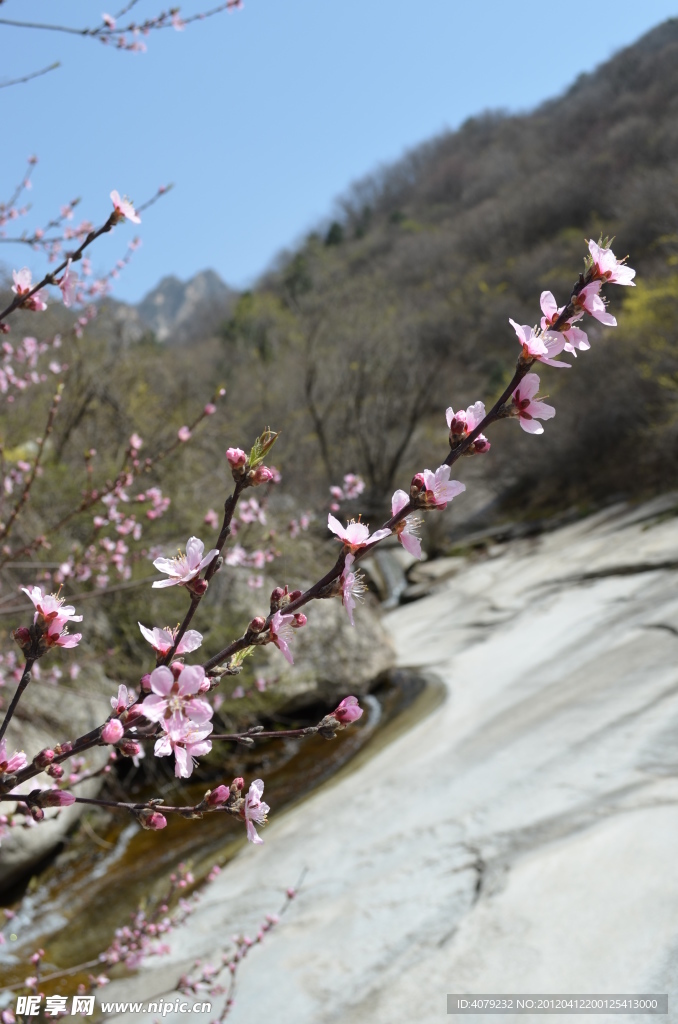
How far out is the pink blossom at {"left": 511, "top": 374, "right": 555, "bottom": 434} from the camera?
37.1 inches

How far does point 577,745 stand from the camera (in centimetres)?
358

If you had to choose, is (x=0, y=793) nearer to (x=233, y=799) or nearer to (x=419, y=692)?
(x=233, y=799)

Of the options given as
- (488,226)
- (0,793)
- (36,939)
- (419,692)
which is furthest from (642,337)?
(488,226)

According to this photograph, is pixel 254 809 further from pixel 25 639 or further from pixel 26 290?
pixel 26 290

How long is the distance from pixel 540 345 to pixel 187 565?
59 cm

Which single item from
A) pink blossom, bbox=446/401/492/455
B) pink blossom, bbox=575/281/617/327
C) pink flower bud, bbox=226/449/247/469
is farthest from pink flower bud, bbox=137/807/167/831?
pink blossom, bbox=575/281/617/327

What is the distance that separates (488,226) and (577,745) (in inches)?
1381

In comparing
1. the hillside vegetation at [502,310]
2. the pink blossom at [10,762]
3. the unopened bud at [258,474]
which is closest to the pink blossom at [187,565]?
the unopened bud at [258,474]

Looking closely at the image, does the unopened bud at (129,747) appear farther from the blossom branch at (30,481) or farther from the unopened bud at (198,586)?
the blossom branch at (30,481)

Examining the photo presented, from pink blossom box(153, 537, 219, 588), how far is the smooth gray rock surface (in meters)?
2.07

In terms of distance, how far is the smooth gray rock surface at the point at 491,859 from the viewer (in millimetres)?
2287

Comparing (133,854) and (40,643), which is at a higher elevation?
(40,643)

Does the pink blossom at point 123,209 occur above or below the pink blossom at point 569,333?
above

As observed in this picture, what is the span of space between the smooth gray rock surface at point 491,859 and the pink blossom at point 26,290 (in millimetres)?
2490
